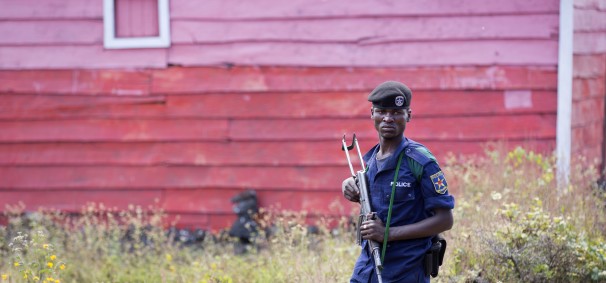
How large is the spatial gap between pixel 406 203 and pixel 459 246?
1.91m

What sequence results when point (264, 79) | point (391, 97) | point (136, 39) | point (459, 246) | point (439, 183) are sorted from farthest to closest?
point (136, 39) < point (264, 79) < point (459, 246) < point (391, 97) < point (439, 183)

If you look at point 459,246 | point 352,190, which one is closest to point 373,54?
point 459,246

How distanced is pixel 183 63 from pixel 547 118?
3494mm

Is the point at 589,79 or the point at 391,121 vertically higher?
the point at 589,79

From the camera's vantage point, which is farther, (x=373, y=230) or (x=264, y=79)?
(x=264, y=79)

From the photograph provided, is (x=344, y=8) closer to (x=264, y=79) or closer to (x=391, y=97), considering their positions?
(x=264, y=79)

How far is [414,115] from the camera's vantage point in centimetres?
790

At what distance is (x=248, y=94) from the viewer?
805cm

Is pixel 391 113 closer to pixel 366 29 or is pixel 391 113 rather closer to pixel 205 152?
pixel 366 29

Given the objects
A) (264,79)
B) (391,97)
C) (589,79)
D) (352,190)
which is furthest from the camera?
(589,79)

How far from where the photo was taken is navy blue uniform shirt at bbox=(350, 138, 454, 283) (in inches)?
147

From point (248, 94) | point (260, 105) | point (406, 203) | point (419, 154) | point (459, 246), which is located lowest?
point (459, 246)

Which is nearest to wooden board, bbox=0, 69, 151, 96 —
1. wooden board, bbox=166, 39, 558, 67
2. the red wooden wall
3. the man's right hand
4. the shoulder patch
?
wooden board, bbox=166, 39, 558, 67

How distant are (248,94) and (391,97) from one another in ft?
14.3
